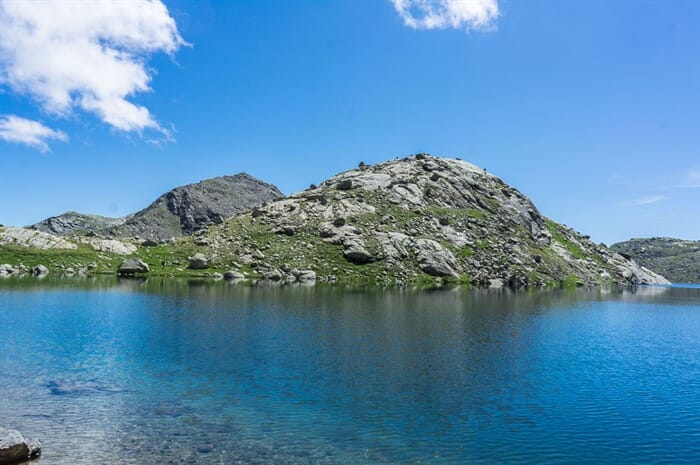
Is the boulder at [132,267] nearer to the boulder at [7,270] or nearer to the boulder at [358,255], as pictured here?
the boulder at [7,270]

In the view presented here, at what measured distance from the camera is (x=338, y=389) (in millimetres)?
42406

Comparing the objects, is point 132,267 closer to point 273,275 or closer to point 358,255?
point 273,275

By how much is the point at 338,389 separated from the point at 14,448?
24050mm

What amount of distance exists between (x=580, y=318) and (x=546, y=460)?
270ft

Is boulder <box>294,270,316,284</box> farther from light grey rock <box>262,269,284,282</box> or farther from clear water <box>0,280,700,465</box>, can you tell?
clear water <box>0,280,700,465</box>

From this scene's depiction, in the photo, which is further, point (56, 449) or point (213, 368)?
point (213, 368)

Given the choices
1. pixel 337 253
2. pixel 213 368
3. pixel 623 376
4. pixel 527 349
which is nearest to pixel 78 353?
pixel 213 368

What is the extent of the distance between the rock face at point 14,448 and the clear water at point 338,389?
3.47 feet

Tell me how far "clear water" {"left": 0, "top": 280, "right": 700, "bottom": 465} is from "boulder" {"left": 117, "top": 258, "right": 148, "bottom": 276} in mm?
95398

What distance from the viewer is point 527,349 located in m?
64.0

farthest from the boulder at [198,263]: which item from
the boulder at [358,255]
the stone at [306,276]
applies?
the boulder at [358,255]

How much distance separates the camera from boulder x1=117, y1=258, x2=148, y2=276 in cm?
17825

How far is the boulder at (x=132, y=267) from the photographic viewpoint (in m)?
178

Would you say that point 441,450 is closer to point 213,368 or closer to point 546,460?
point 546,460
